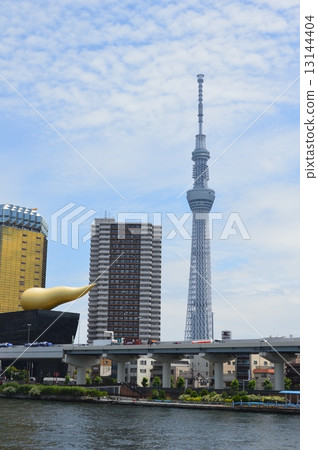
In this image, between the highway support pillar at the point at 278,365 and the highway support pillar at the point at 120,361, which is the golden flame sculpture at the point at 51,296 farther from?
the highway support pillar at the point at 278,365

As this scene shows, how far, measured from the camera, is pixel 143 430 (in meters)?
42.4

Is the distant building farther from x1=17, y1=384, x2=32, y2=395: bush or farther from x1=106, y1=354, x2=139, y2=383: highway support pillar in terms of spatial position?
x1=17, y1=384, x2=32, y2=395: bush

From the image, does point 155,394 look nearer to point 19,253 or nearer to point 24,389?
point 24,389

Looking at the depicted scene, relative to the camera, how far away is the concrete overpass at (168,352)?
76.1 m

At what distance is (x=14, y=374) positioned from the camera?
96312 mm

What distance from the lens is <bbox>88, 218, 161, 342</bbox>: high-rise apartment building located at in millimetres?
168375

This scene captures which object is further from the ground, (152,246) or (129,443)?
(152,246)

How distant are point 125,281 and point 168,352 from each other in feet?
Answer: 286

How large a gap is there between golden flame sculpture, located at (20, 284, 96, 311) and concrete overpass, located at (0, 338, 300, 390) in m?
8.78

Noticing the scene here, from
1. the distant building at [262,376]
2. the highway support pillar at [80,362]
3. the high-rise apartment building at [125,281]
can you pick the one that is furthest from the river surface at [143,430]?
the high-rise apartment building at [125,281]

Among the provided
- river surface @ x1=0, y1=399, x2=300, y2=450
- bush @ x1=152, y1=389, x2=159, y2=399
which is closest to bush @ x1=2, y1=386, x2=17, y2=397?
bush @ x1=152, y1=389, x2=159, y2=399
